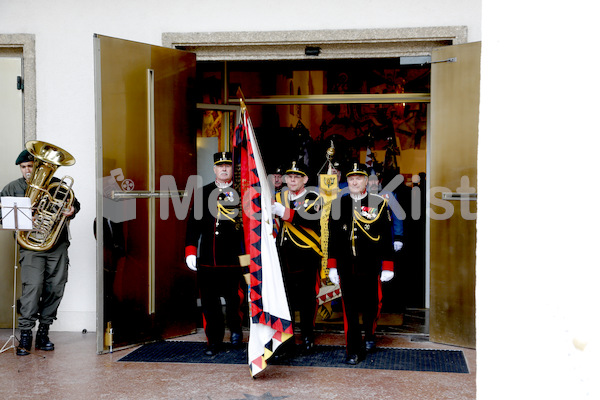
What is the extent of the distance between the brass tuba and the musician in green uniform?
7 centimetres

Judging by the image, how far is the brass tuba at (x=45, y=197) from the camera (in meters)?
5.29

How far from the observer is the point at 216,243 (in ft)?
17.9

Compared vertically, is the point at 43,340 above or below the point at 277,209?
below

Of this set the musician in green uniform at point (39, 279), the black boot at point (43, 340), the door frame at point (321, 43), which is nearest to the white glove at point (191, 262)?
the musician in green uniform at point (39, 279)

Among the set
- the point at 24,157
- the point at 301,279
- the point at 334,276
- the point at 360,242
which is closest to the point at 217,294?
the point at 301,279

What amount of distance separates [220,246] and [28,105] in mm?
2455

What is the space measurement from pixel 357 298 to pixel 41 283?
8.88ft

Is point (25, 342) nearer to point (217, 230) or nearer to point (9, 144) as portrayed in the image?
point (217, 230)

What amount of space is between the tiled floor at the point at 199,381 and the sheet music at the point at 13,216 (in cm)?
111

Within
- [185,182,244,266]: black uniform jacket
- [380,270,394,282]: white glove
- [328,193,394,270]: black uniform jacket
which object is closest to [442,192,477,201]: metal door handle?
[328,193,394,270]: black uniform jacket

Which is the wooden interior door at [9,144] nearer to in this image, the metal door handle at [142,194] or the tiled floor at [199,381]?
the tiled floor at [199,381]

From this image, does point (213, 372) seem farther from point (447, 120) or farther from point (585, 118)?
point (585, 118)

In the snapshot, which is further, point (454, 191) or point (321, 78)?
point (321, 78)

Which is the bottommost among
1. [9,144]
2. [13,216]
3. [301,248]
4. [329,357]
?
[329,357]
